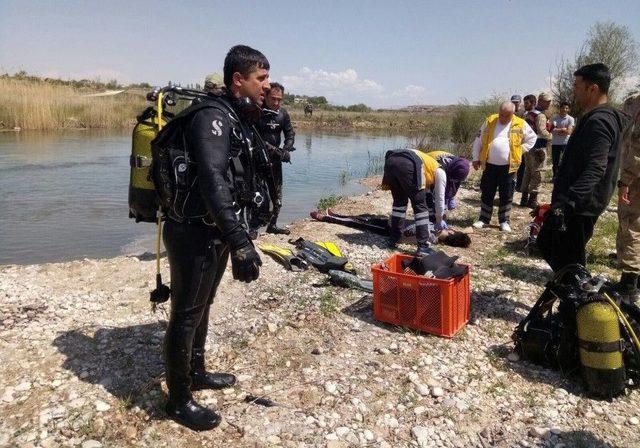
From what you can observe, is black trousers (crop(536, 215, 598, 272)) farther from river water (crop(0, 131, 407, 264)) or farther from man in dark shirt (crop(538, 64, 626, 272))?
river water (crop(0, 131, 407, 264))

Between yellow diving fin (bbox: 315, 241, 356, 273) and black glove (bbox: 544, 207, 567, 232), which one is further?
yellow diving fin (bbox: 315, 241, 356, 273)

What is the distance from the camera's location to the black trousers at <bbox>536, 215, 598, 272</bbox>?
371 cm

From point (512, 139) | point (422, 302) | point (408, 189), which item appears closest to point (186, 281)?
point (422, 302)

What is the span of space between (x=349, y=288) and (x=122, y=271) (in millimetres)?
2318

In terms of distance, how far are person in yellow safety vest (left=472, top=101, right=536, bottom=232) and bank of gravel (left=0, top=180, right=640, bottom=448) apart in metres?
2.83

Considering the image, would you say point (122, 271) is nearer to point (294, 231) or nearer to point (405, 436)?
point (294, 231)

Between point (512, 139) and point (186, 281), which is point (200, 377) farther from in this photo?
point (512, 139)

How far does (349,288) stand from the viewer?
15.7 feet

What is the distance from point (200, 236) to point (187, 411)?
1.02 meters

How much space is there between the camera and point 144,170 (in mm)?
2713

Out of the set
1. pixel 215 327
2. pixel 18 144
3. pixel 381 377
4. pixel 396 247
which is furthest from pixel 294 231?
pixel 18 144

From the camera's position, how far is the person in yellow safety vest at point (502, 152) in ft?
23.0

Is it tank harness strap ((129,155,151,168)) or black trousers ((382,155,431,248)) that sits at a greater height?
tank harness strap ((129,155,151,168))

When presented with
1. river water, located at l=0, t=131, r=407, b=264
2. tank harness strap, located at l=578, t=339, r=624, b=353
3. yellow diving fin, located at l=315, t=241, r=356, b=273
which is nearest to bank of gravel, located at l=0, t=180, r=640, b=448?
tank harness strap, located at l=578, t=339, r=624, b=353
